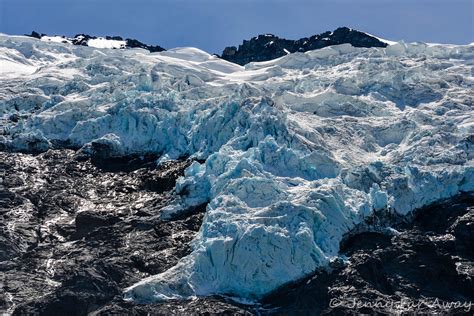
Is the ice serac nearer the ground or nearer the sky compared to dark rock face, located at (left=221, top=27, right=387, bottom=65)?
nearer the ground

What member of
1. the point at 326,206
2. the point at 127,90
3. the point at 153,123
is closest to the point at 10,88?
the point at 127,90

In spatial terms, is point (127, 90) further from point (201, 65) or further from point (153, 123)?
point (201, 65)

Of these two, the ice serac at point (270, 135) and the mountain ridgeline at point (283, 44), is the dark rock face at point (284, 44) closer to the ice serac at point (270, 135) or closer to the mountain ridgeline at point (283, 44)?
the mountain ridgeline at point (283, 44)

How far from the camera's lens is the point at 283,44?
3706 inches

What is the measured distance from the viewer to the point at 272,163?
4253cm

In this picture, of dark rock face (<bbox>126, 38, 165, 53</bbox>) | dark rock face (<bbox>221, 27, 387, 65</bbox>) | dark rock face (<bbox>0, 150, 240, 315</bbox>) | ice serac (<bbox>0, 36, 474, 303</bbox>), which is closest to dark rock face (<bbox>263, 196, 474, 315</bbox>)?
ice serac (<bbox>0, 36, 474, 303</bbox>)

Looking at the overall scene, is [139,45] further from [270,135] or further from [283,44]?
[270,135]

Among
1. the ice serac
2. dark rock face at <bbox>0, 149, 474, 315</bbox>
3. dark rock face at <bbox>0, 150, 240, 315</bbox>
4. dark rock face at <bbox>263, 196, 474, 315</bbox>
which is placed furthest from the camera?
the ice serac

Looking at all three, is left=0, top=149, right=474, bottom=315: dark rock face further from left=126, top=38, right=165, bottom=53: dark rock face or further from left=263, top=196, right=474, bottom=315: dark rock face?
left=126, top=38, right=165, bottom=53: dark rock face

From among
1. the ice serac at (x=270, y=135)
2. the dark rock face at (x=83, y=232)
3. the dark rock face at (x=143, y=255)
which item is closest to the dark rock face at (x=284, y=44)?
the ice serac at (x=270, y=135)

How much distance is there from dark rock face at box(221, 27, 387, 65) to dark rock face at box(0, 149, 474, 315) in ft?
154

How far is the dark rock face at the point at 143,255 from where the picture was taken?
3247 centimetres

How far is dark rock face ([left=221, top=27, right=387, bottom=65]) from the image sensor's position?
88794 mm

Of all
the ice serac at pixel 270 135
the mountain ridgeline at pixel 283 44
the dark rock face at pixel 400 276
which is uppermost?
the mountain ridgeline at pixel 283 44
